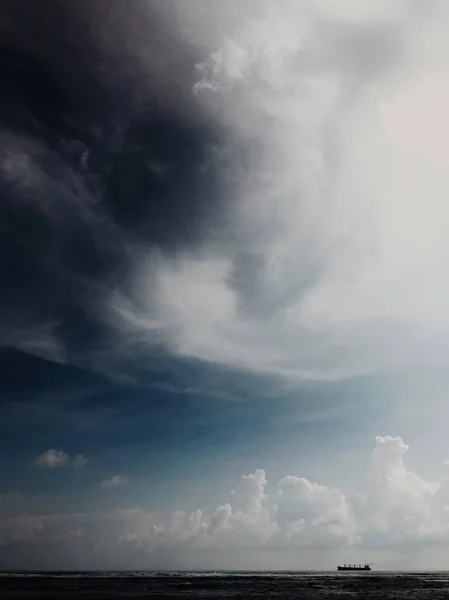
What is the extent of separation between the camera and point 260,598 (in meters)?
80.9

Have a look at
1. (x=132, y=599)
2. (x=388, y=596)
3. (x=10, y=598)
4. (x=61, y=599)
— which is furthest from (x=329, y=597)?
(x=10, y=598)

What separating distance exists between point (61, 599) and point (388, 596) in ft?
182

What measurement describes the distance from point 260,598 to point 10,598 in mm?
40665

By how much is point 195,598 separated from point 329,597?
23145 mm

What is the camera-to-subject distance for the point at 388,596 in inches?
3349

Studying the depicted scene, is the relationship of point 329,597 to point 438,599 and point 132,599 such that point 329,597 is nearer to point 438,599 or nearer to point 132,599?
point 438,599

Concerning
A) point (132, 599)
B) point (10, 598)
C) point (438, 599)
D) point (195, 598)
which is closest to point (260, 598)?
point (195, 598)

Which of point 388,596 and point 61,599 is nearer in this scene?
point 61,599

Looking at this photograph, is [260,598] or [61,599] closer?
[61,599]

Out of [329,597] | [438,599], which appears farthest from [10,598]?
[438,599]

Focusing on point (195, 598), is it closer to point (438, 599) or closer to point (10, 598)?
point (10, 598)

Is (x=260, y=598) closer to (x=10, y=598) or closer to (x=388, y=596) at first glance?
(x=388, y=596)

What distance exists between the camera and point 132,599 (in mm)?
76938

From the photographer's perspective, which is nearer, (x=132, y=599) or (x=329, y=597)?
(x=132, y=599)
